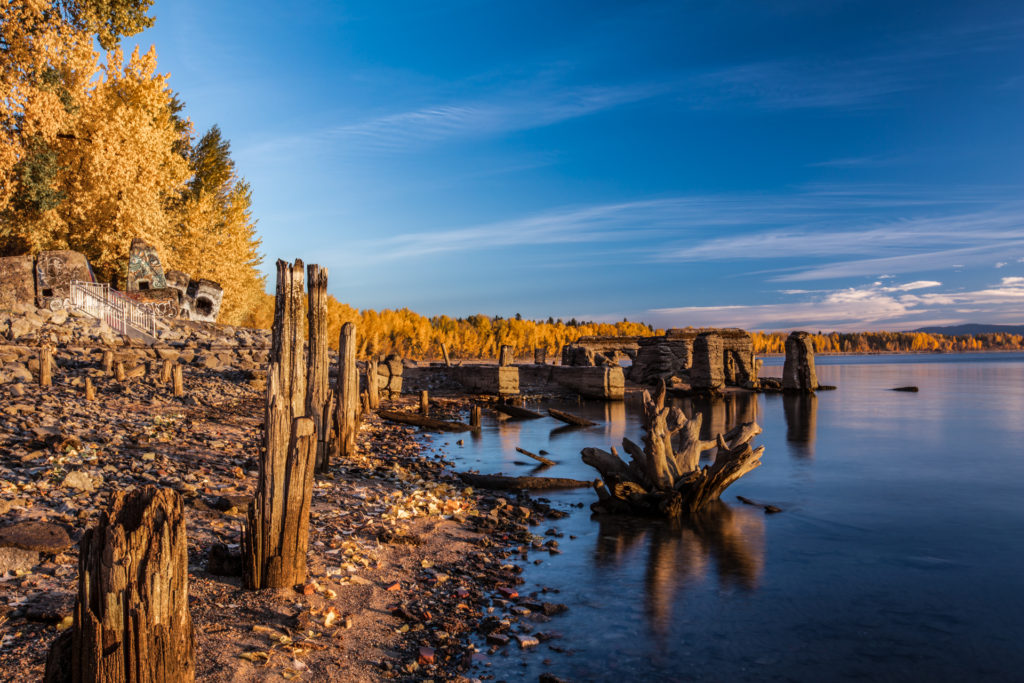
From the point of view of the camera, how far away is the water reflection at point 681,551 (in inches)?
339

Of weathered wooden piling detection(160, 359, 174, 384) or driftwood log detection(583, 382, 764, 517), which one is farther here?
weathered wooden piling detection(160, 359, 174, 384)

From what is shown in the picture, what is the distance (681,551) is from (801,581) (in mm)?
1672

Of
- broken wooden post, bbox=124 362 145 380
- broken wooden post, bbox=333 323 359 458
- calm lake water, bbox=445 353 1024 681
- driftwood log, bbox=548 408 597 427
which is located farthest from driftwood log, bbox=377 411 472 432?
broken wooden post, bbox=333 323 359 458

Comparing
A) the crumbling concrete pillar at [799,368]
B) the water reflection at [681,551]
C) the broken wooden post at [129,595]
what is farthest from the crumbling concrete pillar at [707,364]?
the broken wooden post at [129,595]

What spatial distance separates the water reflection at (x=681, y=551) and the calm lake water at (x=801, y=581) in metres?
0.03

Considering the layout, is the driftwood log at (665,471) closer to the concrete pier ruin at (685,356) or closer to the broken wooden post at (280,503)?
the broken wooden post at (280,503)

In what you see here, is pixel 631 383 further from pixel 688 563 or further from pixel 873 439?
pixel 688 563

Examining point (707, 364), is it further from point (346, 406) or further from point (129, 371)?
point (129, 371)

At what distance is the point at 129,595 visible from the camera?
11.0 feet

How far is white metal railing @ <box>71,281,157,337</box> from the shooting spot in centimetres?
2559

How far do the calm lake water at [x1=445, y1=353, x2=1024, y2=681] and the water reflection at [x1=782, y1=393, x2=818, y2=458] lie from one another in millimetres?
3319

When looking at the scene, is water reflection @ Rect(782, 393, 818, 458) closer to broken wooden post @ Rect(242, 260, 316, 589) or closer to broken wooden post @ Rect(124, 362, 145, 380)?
broken wooden post @ Rect(242, 260, 316, 589)

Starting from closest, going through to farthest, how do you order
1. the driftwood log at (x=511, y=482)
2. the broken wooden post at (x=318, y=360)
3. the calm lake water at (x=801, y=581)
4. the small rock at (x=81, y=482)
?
the calm lake water at (x=801, y=581)
the small rock at (x=81, y=482)
the broken wooden post at (x=318, y=360)
the driftwood log at (x=511, y=482)

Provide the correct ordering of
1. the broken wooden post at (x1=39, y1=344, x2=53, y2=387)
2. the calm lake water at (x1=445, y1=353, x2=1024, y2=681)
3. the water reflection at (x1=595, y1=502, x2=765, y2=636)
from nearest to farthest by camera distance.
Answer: the calm lake water at (x1=445, y1=353, x2=1024, y2=681) → the water reflection at (x1=595, y1=502, x2=765, y2=636) → the broken wooden post at (x1=39, y1=344, x2=53, y2=387)
